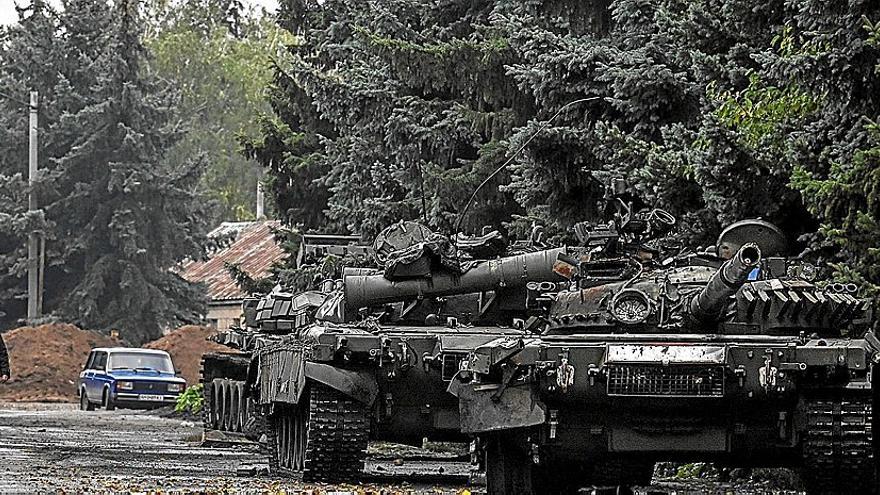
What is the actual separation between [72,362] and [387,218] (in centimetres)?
2450

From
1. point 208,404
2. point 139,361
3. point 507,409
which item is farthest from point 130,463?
point 139,361

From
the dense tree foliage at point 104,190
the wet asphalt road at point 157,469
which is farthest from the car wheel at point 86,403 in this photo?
the dense tree foliage at point 104,190

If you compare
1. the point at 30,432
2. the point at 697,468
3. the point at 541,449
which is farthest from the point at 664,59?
the point at 30,432

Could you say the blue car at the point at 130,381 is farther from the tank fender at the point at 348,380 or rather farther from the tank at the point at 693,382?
the tank at the point at 693,382

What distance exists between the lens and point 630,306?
14.1 m

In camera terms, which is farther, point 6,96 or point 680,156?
point 6,96

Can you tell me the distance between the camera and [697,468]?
19875 millimetres

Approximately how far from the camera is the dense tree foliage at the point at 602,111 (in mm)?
15609

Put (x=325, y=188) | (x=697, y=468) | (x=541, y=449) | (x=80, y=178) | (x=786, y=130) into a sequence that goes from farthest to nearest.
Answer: (x=80, y=178), (x=325, y=188), (x=697, y=468), (x=786, y=130), (x=541, y=449)

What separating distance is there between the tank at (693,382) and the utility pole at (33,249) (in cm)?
4281

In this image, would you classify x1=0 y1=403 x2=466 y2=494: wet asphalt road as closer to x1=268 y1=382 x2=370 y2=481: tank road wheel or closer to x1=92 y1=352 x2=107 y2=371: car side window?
x1=268 y1=382 x2=370 y2=481: tank road wheel

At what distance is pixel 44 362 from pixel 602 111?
32.7 meters

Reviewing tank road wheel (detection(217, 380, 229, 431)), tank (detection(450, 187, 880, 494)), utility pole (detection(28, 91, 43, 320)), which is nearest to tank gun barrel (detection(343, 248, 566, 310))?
tank (detection(450, 187, 880, 494))

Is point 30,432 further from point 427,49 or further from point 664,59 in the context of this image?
point 664,59
